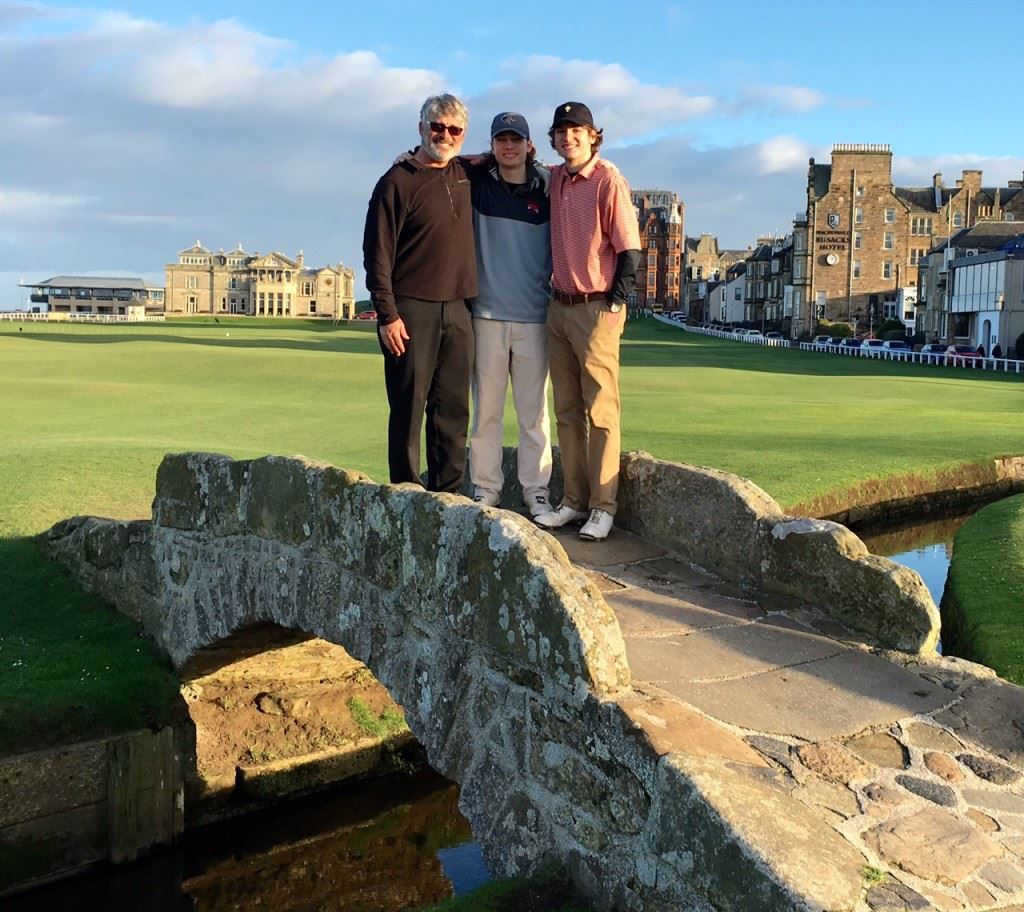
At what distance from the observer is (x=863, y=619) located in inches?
248

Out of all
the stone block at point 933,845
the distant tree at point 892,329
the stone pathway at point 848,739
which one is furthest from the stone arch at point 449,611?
the distant tree at point 892,329

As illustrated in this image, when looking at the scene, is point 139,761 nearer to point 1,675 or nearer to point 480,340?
point 1,675

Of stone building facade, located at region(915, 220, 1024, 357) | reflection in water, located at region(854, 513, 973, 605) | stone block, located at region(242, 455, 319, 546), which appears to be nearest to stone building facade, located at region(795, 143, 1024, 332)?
stone building facade, located at region(915, 220, 1024, 357)

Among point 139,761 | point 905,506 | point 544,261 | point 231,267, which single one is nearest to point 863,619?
point 544,261

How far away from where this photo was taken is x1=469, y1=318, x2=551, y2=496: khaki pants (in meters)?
8.20

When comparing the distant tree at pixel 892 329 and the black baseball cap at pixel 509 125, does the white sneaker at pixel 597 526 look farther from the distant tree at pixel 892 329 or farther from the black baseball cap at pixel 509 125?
the distant tree at pixel 892 329

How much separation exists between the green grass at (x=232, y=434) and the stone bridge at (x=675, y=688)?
281cm

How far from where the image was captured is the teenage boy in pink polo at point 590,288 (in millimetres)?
7562

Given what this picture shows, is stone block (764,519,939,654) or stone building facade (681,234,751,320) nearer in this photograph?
stone block (764,519,939,654)

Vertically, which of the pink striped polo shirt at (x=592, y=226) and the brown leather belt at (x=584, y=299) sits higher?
the pink striped polo shirt at (x=592, y=226)

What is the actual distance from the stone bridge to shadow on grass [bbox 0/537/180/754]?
243cm

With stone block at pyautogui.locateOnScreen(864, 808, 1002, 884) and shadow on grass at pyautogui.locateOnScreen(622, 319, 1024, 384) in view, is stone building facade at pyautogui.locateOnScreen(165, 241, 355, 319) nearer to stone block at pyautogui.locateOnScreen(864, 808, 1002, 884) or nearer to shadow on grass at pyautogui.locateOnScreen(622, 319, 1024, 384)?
shadow on grass at pyautogui.locateOnScreen(622, 319, 1024, 384)

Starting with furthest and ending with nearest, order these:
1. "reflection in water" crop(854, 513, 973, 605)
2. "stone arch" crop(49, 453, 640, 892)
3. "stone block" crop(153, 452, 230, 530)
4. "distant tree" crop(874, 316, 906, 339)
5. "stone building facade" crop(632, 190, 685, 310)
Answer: "stone building facade" crop(632, 190, 685, 310)
"distant tree" crop(874, 316, 906, 339)
"reflection in water" crop(854, 513, 973, 605)
"stone block" crop(153, 452, 230, 530)
"stone arch" crop(49, 453, 640, 892)

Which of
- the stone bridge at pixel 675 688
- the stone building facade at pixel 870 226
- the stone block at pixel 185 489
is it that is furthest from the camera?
the stone building facade at pixel 870 226
